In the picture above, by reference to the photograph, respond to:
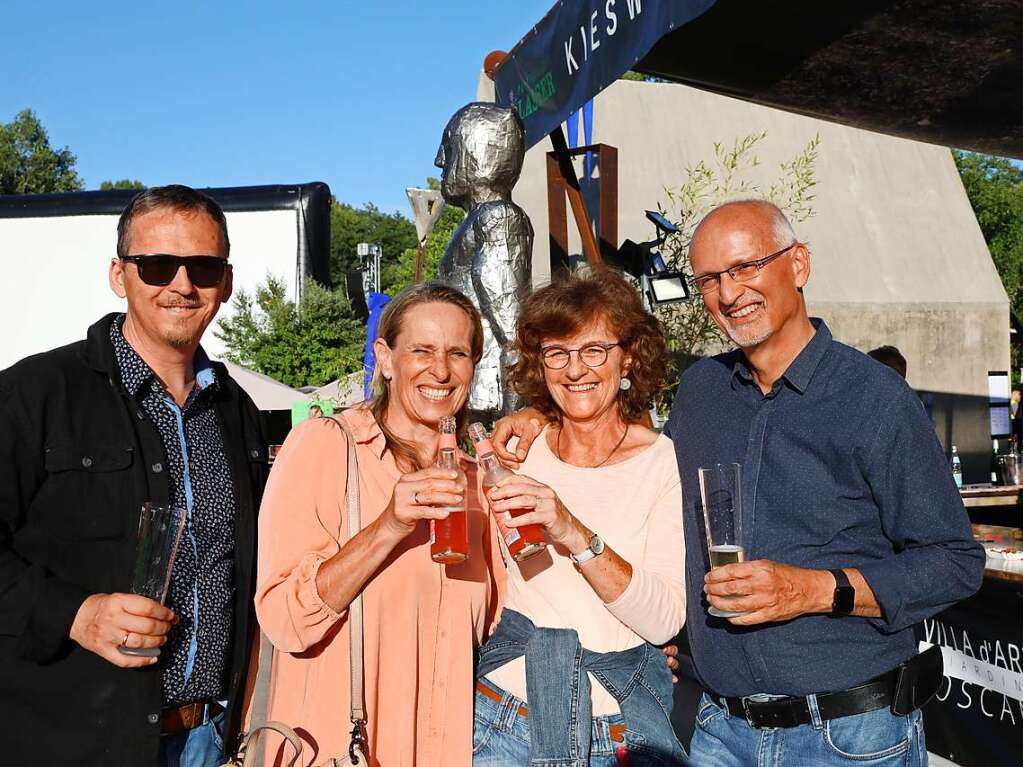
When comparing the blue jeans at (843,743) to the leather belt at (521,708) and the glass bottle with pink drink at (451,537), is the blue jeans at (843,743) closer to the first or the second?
the leather belt at (521,708)

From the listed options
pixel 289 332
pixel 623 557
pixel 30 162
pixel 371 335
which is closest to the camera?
pixel 623 557

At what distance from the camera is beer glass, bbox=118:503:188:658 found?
6.59 feet

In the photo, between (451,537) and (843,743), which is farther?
(843,743)

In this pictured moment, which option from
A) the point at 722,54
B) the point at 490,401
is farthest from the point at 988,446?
the point at 722,54

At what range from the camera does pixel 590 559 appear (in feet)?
7.05

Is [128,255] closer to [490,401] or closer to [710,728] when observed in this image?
[710,728]

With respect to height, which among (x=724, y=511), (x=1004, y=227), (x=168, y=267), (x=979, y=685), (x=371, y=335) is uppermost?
(x=1004, y=227)

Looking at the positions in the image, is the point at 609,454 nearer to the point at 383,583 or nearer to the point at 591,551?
the point at 591,551

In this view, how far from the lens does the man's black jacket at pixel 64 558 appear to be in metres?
2.15

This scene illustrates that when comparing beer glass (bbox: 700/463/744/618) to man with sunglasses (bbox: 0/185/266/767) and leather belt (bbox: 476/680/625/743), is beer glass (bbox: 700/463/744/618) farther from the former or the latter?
man with sunglasses (bbox: 0/185/266/767)

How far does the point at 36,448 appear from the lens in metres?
2.23

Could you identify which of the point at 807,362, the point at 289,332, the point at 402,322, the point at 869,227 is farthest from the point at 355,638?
the point at 289,332

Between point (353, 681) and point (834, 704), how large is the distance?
3.68 feet

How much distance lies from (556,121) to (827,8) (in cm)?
267
